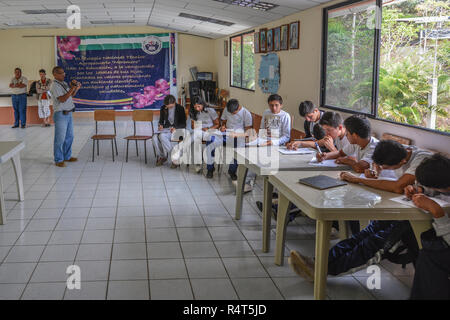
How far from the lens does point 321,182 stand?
3.20 meters

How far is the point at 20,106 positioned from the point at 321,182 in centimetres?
1013

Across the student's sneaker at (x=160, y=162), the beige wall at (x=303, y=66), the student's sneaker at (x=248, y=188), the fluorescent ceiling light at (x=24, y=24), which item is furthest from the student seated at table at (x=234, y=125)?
the fluorescent ceiling light at (x=24, y=24)

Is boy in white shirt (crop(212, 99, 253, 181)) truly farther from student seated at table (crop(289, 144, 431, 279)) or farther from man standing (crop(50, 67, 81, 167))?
student seated at table (crop(289, 144, 431, 279))

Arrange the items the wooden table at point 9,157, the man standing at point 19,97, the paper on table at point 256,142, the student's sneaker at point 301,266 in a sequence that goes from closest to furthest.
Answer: the student's sneaker at point 301,266 → the wooden table at point 9,157 → the paper on table at point 256,142 → the man standing at point 19,97

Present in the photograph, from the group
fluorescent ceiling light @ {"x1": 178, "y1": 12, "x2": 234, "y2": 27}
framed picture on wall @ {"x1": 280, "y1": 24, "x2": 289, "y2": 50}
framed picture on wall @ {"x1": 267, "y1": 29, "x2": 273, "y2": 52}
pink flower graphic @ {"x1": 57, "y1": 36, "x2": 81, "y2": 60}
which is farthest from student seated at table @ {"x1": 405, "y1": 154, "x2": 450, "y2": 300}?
pink flower graphic @ {"x1": 57, "y1": 36, "x2": 81, "y2": 60}

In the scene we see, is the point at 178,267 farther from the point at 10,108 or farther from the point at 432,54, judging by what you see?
the point at 10,108

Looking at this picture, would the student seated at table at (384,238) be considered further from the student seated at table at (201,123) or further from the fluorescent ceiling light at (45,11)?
the fluorescent ceiling light at (45,11)

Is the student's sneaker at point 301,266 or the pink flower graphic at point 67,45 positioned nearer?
the student's sneaker at point 301,266

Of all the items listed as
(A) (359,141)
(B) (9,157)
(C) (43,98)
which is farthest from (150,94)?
(A) (359,141)

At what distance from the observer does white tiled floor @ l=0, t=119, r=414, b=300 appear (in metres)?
3.21

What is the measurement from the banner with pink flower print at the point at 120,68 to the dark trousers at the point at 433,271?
11.6 metres

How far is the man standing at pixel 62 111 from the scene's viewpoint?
699cm

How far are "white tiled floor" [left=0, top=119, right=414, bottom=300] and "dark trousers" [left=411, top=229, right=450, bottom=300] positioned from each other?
0.53 m

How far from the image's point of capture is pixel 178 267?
140 inches
